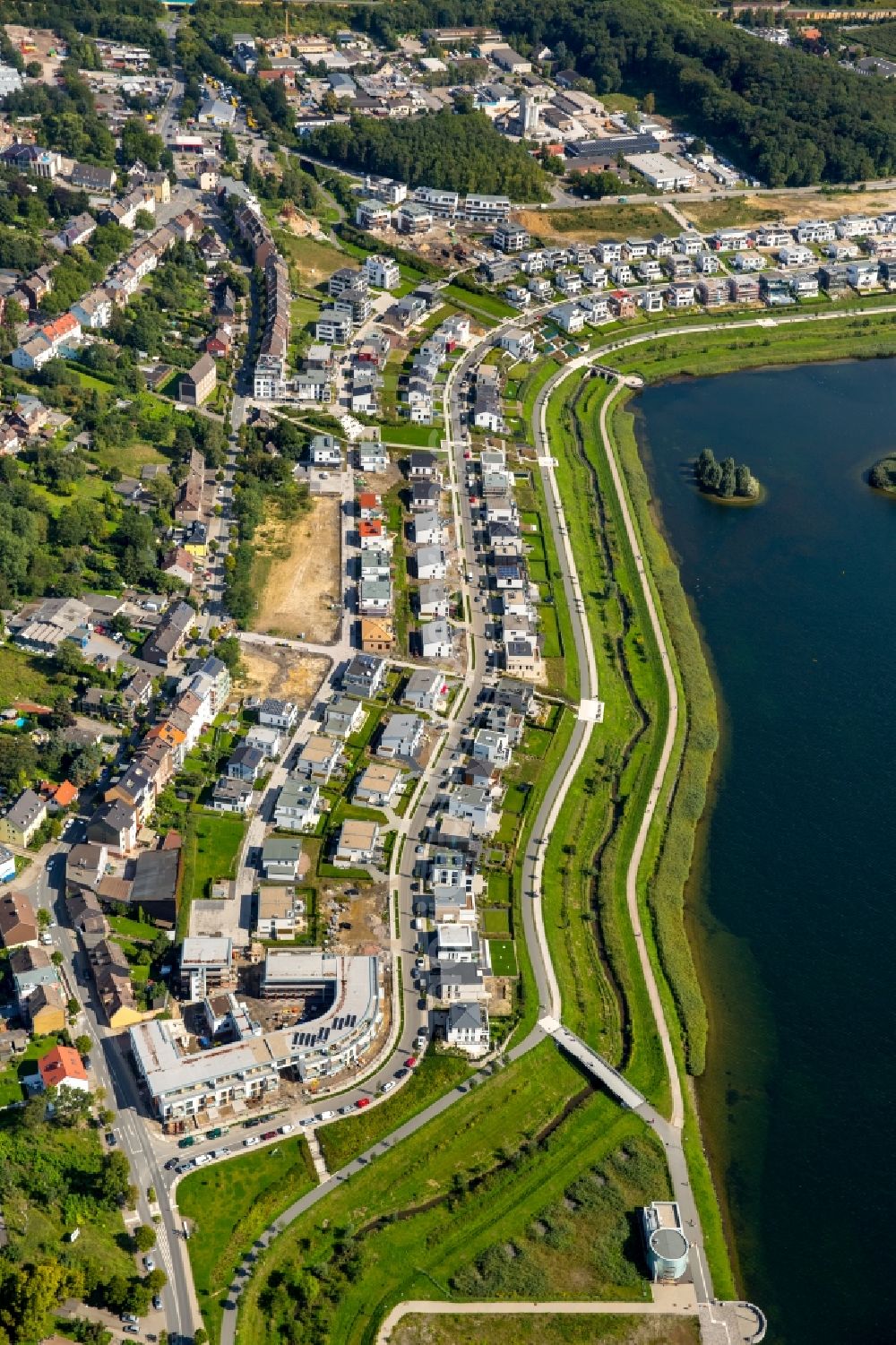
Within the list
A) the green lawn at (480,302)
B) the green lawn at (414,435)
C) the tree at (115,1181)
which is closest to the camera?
the tree at (115,1181)

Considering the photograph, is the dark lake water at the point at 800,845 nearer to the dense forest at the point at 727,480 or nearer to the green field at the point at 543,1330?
the dense forest at the point at 727,480

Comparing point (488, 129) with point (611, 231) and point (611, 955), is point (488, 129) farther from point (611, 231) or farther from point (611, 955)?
point (611, 955)

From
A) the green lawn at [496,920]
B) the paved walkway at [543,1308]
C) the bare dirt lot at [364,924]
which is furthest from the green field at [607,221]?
the paved walkway at [543,1308]

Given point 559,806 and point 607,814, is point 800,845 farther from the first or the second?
point 559,806

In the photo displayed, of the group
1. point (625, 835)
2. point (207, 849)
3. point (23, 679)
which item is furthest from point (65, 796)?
point (625, 835)

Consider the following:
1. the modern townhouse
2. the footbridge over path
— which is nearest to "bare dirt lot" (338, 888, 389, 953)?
the modern townhouse

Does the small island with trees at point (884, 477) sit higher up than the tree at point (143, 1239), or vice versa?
the small island with trees at point (884, 477)

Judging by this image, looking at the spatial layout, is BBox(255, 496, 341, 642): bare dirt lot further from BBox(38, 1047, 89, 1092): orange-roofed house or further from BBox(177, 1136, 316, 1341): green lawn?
BBox(177, 1136, 316, 1341): green lawn
